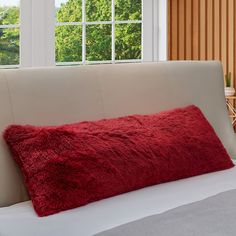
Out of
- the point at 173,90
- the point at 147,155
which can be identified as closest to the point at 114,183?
the point at 147,155

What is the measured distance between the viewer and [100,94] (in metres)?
2.79

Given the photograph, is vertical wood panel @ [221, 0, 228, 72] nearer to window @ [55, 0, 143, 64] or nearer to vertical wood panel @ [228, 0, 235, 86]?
vertical wood panel @ [228, 0, 235, 86]

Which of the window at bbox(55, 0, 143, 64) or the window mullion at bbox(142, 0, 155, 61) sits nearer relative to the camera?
the window at bbox(55, 0, 143, 64)

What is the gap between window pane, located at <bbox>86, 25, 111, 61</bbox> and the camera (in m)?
4.71

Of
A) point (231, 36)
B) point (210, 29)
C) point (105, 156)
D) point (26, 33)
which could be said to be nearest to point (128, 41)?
point (210, 29)

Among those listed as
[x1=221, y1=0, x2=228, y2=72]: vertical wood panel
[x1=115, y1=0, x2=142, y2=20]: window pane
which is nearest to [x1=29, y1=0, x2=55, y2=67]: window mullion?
[x1=115, y1=0, x2=142, y2=20]: window pane

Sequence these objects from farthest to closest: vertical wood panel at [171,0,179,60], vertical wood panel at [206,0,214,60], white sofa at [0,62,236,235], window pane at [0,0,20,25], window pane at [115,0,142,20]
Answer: vertical wood panel at [171,0,179,60], vertical wood panel at [206,0,214,60], window pane at [115,0,142,20], window pane at [0,0,20,25], white sofa at [0,62,236,235]

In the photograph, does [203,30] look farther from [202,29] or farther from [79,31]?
[79,31]

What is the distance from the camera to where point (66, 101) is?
105 inches

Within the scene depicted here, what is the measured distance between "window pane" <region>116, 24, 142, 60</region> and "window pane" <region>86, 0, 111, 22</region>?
0.14 meters

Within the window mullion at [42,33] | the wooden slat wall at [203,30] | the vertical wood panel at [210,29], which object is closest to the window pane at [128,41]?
the wooden slat wall at [203,30]

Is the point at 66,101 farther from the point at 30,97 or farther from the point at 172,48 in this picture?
the point at 172,48

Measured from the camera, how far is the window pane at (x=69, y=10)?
4473 millimetres

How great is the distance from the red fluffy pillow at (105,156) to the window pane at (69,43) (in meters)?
1.84
